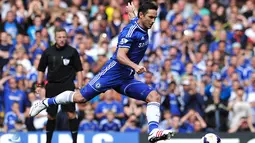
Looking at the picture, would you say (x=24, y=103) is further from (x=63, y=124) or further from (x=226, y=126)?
(x=226, y=126)

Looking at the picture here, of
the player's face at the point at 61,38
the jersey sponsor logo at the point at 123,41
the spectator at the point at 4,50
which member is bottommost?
the jersey sponsor logo at the point at 123,41

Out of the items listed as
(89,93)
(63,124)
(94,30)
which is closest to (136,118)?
(63,124)

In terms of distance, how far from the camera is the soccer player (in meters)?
16.3

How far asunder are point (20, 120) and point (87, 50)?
3.52 meters

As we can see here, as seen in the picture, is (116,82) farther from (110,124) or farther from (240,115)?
(240,115)

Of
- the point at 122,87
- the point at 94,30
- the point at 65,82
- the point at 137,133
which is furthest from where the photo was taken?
the point at 94,30

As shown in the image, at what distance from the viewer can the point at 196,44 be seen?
26.8 metres

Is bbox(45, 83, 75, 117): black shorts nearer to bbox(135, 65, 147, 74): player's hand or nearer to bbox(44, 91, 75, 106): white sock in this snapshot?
bbox(44, 91, 75, 106): white sock

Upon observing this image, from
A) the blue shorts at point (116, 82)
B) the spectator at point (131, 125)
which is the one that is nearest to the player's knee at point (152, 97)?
the blue shorts at point (116, 82)

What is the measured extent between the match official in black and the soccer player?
1.34m

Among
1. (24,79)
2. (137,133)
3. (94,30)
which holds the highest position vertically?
(94,30)

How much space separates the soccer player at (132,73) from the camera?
53.4 feet

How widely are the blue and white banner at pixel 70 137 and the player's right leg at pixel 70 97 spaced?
9.51 ft

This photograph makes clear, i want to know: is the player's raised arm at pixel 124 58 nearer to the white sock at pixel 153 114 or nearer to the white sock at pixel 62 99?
the white sock at pixel 153 114
